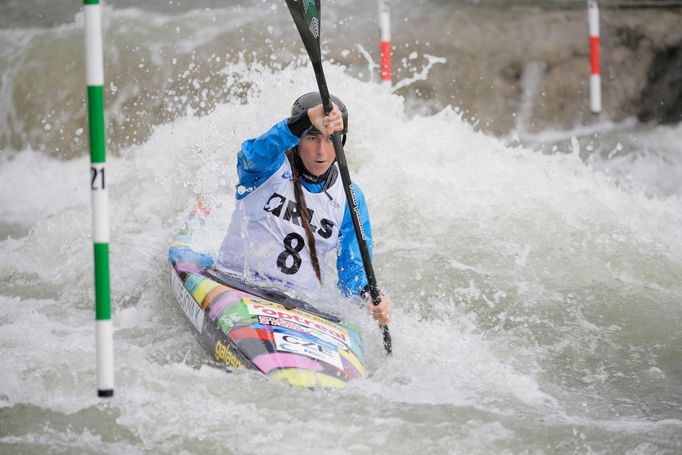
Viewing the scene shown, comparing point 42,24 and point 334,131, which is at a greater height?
point 42,24

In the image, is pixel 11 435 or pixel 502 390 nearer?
pixel 11 435

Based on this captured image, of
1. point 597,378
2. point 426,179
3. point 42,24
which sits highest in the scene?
point 42,24

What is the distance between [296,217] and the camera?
4.58 m

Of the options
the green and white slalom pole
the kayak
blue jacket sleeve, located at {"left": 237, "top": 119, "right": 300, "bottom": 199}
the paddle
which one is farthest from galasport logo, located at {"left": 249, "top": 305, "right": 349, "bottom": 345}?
the green and white slalom pole

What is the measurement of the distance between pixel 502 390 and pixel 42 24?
7.91 meters

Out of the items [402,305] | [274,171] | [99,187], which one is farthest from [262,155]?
[402,305]

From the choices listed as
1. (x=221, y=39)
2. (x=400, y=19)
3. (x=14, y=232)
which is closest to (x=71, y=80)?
(x=221, y=39)

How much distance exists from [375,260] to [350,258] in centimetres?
156

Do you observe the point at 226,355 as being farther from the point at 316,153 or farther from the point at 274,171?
the point at 316,153

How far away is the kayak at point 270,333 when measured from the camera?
3.97 m

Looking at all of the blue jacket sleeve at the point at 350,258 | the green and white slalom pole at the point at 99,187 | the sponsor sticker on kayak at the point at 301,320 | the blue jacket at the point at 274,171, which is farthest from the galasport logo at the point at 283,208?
the green and white slalom pole at the point at 99,187

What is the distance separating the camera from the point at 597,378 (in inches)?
186

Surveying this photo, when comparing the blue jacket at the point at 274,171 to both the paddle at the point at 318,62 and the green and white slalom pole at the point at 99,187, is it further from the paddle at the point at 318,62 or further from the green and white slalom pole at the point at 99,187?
the green and white slalom pole at the point at 99,187

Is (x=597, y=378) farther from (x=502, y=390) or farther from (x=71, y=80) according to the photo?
(x=71, y=80)
